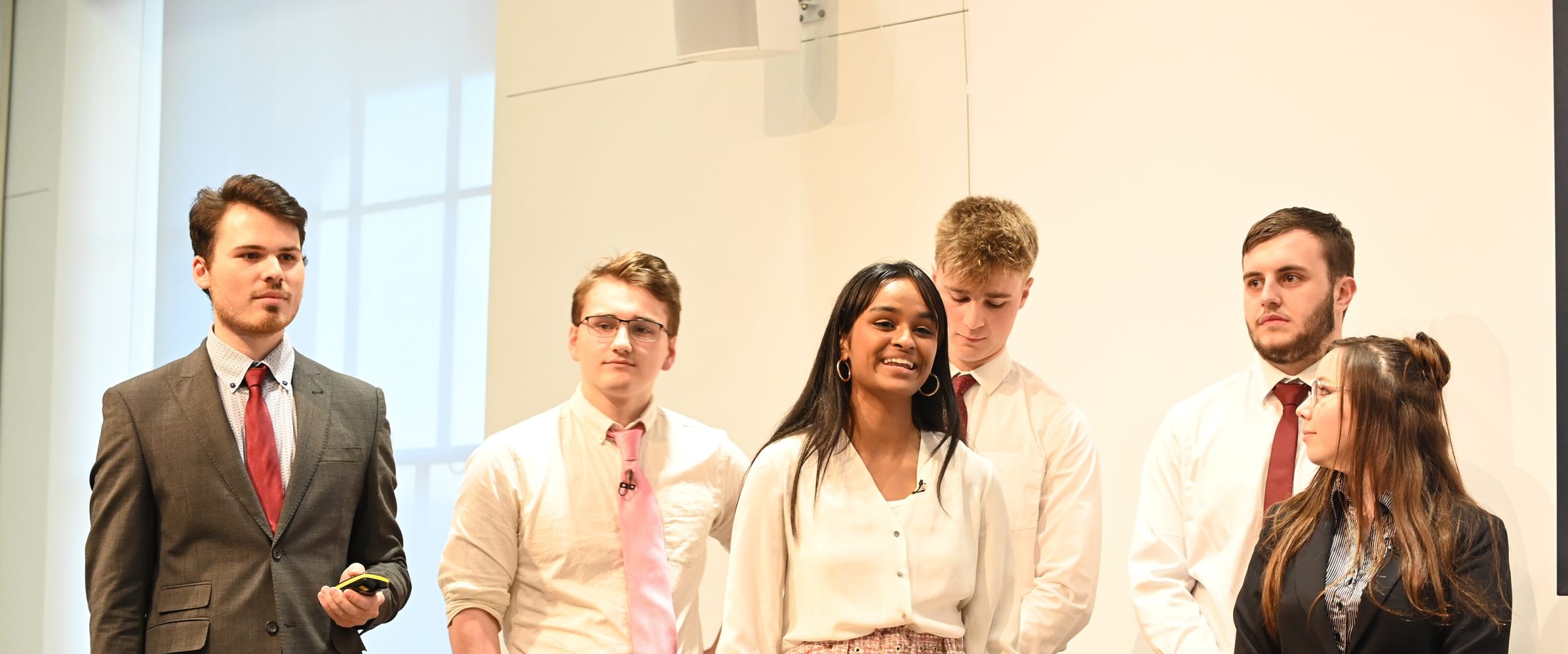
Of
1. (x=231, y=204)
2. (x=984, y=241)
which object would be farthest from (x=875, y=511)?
(x=231, y=204)

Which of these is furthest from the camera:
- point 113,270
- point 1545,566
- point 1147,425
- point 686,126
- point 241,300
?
point 113,270

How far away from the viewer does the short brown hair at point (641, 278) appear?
3123mm

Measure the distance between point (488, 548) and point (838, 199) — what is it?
204 centimetres

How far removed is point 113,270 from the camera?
6.39 m

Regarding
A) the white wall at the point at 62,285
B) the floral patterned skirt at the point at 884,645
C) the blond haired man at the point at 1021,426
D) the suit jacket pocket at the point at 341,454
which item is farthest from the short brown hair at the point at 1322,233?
the white wall at the point at 62,285

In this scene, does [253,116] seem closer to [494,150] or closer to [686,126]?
[494,150]

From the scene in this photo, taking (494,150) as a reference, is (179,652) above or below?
below

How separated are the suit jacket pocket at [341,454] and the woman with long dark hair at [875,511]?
110 centimetres

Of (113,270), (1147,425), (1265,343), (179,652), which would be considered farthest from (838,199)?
(113,270)

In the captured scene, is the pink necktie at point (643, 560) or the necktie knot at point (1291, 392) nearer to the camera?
the pink necktie at point (643, 560)

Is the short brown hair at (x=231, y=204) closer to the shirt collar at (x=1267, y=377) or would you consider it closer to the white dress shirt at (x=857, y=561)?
the white dress shirt at (x=857, y=561)

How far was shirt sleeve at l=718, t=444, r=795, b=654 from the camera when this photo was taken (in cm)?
242

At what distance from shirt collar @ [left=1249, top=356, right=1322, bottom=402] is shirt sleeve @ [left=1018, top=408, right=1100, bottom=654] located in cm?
42

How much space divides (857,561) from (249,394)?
5.02 feet
